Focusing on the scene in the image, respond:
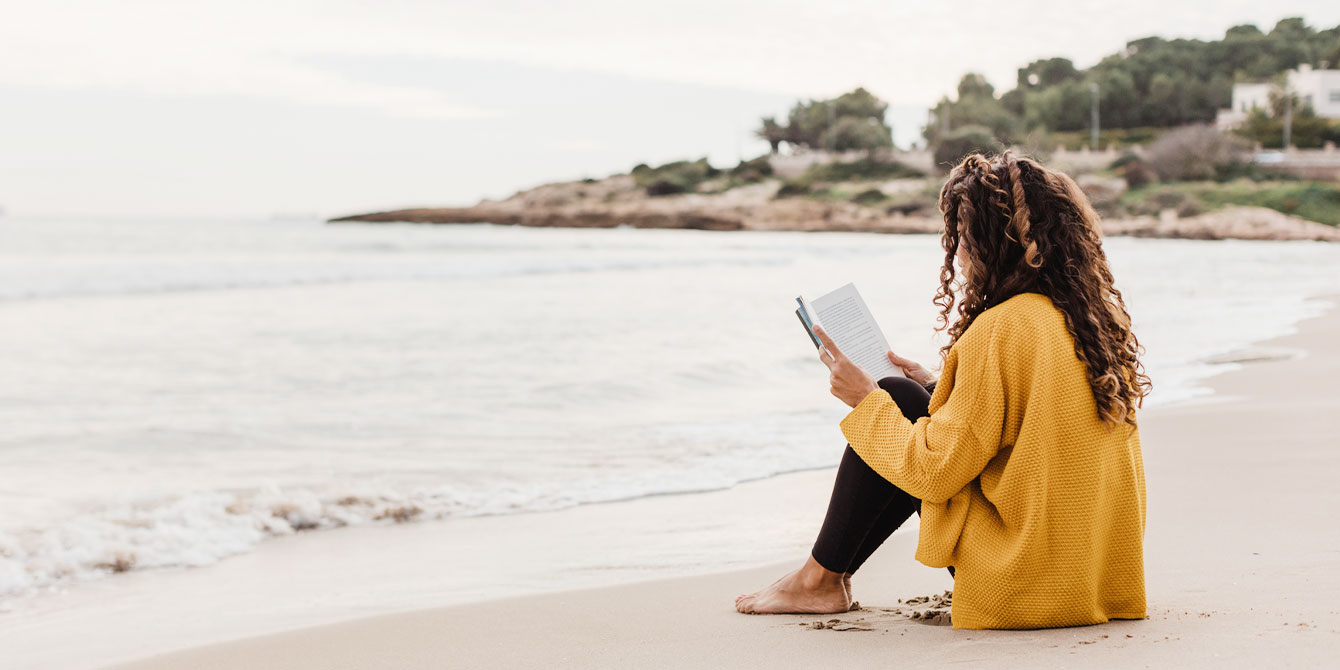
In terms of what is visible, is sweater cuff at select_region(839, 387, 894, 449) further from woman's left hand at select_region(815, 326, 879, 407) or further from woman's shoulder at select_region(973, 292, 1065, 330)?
woman's shoulder at select_region(973, 292, 1065, 330)

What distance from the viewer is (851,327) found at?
8.30ft

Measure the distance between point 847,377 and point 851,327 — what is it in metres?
0.18

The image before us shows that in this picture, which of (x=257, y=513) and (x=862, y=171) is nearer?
(x=257, y=513)

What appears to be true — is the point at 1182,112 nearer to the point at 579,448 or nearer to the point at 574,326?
the point at 574,326

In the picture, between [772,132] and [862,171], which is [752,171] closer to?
[862,171]

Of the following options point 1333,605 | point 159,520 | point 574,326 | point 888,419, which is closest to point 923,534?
point 888,419

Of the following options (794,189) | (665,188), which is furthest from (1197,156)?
(665,188)

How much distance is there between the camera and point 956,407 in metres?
2.15

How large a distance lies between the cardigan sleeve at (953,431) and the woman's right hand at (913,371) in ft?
1.09

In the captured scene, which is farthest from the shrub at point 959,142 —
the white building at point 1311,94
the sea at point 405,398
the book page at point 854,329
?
the book page at point 854,329

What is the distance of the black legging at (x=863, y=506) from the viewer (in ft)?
8.17

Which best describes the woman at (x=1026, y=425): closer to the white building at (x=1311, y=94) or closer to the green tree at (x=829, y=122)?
the white building at (x=1311, y=94)

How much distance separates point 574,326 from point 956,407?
31.6 ft

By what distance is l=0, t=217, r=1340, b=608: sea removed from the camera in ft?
14.1
